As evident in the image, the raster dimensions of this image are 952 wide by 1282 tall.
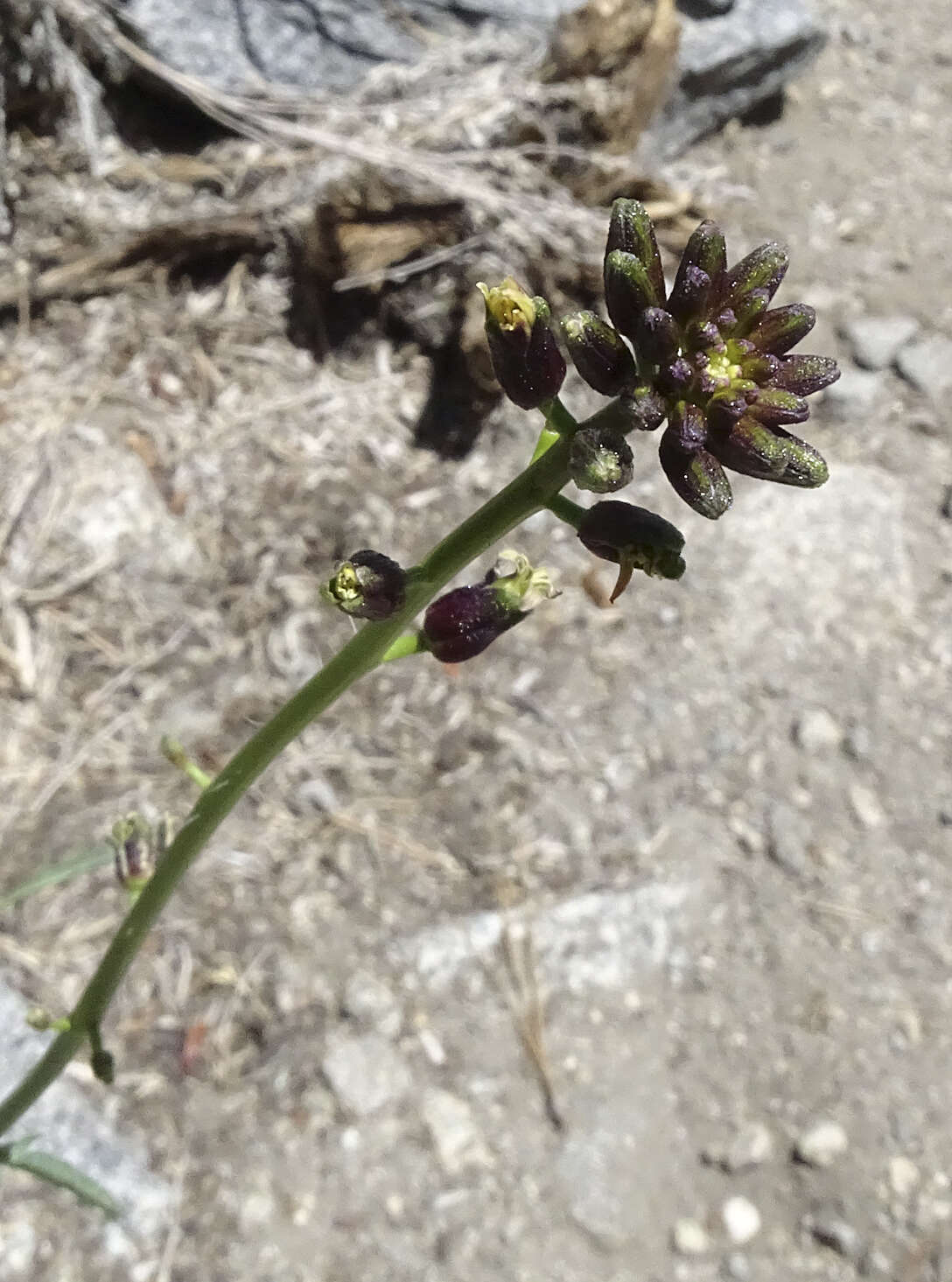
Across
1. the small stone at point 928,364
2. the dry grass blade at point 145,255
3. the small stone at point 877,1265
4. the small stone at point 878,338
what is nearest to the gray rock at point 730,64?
the small stone at point 878,338

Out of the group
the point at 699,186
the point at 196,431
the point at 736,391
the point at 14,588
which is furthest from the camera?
the point at 699,186

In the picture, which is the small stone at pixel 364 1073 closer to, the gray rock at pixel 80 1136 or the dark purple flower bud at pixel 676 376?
the gray rock at pixel 80 1136

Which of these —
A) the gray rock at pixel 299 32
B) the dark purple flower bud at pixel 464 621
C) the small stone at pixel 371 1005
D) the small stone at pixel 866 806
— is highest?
the dark purple flower bud at pixel 464 621

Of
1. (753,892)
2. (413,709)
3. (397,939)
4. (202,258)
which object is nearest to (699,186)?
(202,258)

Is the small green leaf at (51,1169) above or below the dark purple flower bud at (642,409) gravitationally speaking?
below

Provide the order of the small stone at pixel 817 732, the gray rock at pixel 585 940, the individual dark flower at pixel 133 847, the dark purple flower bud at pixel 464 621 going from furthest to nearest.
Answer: the small stone at pixel 817 732 → the gray rock at pixel 585 940 → the individual dark flower at pixel 133 847 → the dark purple flower bud at pixel 464 621

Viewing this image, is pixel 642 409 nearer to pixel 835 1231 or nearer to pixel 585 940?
pixel 585 940

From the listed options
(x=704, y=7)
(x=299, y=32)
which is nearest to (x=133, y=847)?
(x=299, y=32)

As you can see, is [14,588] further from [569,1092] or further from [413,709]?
[569,1092]
